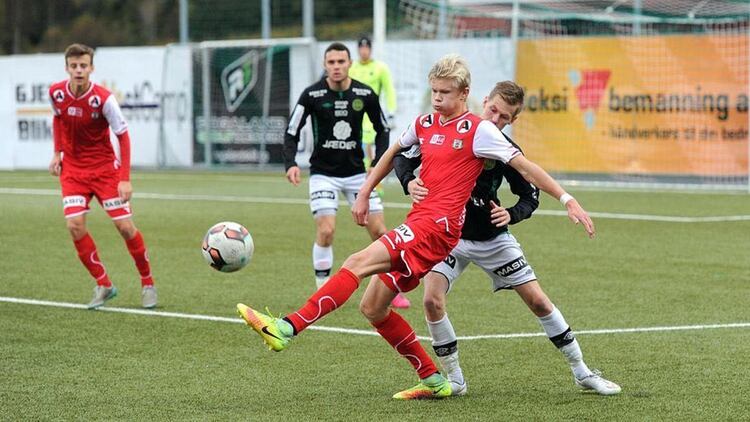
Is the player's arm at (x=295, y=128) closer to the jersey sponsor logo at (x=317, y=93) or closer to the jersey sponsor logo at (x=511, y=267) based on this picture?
the jersey sponsor logo at (x=317, y=93)

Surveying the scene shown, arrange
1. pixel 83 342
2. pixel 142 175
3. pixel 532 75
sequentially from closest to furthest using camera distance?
1. pixel 83 342
2. pixel 532 75
3. pixel 142 175

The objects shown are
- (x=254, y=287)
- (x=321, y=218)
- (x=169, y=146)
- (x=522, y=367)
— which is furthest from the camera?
(x=169, y=146)

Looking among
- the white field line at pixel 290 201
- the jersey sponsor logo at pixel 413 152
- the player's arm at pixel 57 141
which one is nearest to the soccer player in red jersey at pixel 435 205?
the jersey sponsor logo at pixel 413 152

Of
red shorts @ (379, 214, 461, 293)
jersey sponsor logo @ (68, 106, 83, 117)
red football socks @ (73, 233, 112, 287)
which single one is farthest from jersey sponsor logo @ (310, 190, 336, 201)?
red shorts @ (379, 214, 461, 293)

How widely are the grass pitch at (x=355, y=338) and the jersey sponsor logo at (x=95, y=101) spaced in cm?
164

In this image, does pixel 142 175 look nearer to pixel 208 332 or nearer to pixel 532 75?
pixel 532 75

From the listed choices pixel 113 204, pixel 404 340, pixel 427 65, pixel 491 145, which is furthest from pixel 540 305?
pixel 427 65

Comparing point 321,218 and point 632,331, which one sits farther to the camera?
point 321,218

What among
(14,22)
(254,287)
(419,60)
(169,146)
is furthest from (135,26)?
(254,287)

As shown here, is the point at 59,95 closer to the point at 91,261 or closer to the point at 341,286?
the point at 91,261

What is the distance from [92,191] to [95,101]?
2.44ft

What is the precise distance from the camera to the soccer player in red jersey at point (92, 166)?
10.0 meters

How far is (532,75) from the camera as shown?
2394 cm

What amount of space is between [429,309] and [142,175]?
20894mm
